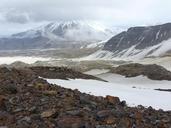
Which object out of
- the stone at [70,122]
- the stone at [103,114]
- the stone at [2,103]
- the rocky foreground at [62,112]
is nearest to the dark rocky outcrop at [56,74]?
the rocky foreground at [62,112]

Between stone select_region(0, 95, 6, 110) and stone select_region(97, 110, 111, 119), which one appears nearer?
stone select_region(97, 110, 111, 119)

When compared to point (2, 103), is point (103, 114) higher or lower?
lower

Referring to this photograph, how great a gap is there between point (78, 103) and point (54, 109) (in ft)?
6.16

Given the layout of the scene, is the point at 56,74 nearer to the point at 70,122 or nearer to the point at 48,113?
the point at 48,113

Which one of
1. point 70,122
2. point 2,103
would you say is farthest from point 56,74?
point 70,122

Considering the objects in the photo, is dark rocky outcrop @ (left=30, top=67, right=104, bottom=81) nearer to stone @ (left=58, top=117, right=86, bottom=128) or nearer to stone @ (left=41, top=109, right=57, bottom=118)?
stone @ (left=41, top=109, right=57, bottom=118)

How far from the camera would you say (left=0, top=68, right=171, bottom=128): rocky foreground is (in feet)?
51.0

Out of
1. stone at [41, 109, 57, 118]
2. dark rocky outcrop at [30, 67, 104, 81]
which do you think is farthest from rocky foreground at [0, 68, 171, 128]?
dark rocky outcrop at [30, 67, 104, 81]

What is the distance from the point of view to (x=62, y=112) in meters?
16.4

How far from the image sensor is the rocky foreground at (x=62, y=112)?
1556cm

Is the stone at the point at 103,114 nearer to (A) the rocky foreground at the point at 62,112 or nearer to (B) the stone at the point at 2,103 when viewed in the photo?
(A) the rocky foreground at the point at 62,112

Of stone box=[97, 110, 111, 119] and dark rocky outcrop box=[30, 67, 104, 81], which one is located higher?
stone box=[97, 110, 111, 119]

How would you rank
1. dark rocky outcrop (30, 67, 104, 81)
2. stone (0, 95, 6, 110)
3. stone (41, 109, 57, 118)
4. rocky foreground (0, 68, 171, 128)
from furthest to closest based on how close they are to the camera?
dark rocky outcrop (30, 67, 104, 81) < stone (0, 95, 6, 110) < stone (41, 109, 57, 118) < rocky foreground (0, 68, 171, 128)

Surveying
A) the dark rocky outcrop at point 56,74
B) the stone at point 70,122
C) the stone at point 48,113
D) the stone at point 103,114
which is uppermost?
the stone at point 48,113
